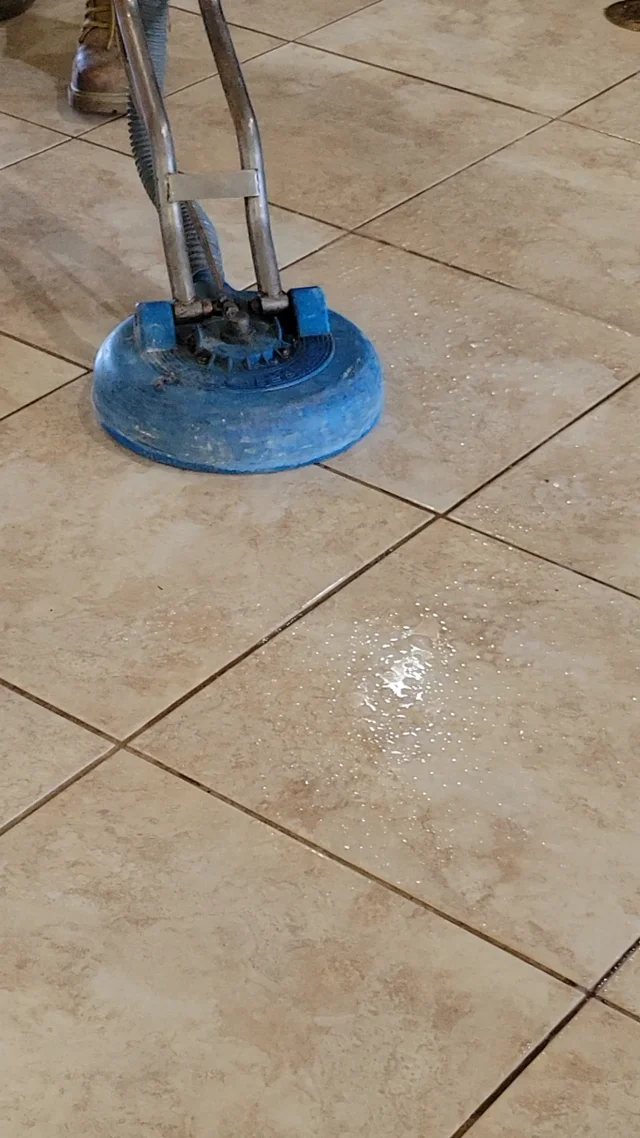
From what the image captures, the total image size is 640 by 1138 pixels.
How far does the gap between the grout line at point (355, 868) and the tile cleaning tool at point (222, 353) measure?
1.44 ft

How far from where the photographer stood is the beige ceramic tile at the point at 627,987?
1.13 metres

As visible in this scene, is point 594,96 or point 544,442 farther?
point 594,96

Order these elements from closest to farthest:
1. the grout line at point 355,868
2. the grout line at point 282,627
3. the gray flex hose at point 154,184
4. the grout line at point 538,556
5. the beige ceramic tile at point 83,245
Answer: the grout line at point 355,868, the grout line at point 282,627, the grout line at point 538,556, the gray flex hose at point 154,184, the beige ceramic tile at point 83,245

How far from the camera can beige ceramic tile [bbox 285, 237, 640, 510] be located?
1.71 m

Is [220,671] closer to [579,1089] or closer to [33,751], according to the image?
[33,751]

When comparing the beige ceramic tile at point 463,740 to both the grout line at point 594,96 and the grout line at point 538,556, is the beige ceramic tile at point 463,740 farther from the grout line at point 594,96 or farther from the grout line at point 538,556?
the grout line at point 594,96

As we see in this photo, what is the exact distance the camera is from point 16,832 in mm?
1258

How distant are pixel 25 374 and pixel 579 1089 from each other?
112 cm

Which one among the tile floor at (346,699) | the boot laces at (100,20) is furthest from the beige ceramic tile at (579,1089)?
the boot laces at (100,20)

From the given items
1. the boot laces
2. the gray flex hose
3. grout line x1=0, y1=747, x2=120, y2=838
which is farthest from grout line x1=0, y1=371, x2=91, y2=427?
the boot laces

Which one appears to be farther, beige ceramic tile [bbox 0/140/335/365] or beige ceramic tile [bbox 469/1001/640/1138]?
beige ceramic tile [bbox 0/140/335/365]

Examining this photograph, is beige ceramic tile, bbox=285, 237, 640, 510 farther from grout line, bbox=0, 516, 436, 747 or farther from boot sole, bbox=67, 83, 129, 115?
boot sole, bbox=67, 83, 129, 115

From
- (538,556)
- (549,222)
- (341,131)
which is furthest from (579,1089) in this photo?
(341,131)

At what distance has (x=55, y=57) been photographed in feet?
8.83
